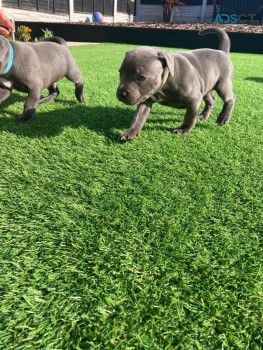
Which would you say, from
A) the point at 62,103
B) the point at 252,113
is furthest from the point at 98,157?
the point at 252,113

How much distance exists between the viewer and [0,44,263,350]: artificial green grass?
1.13 m

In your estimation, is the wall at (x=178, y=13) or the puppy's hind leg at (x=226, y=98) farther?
the wall at (x=178, y=13)

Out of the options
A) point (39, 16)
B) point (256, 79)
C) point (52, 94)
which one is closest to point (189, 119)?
point (52, 94)

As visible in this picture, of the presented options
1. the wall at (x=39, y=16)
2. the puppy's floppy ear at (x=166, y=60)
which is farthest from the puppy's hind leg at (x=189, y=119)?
the wall at (x=39, y=16)

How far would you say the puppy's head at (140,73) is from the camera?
2.22 meters

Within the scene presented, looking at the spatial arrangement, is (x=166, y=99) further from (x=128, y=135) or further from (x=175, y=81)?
(x=128, y=135)

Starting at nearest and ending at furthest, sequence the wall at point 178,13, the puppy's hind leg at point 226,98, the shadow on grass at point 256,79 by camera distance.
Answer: the puppy's hind leg at point 226,98, the shadow on grass at point 256,79, the wall at point 178,13

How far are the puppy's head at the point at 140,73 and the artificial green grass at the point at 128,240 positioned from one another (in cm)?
52

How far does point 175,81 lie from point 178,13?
2730 centimetres

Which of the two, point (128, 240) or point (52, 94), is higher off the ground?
point (128, 240)

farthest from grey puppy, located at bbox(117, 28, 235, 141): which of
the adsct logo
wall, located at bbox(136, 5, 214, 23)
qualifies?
wall, located at bbox(136, 5, 214, 23)

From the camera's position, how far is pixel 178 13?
2600 cm

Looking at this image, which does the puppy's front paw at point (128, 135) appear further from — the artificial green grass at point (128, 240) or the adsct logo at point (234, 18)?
the adsct logo at point (234, 18)

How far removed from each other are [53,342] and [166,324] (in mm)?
426
